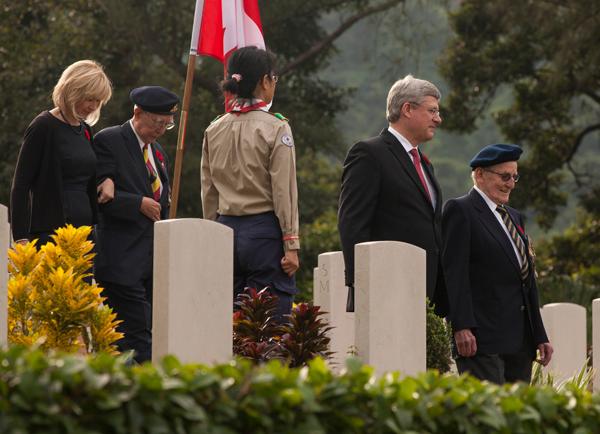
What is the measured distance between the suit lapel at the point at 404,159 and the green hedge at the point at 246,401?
7.13 ft

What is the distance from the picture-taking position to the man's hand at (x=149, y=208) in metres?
7.58

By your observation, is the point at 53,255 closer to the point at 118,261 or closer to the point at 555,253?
the point at 118,261

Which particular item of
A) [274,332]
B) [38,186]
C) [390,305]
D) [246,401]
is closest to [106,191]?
[38,186]

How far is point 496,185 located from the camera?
7383 millimetres

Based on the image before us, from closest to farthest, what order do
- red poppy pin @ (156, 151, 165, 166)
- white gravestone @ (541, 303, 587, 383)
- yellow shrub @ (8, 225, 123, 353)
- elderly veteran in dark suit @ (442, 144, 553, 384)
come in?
yellow shrub @ (8, 225, 123, 353)
elderly veteran in dark suit @ (442, 144, 553, 384)
red poppy pin @ (156, 151, 165, 166)
white gravestone @ (541, 303, 587, 383)

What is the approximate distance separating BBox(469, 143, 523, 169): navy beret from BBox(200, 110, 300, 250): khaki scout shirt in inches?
41.1

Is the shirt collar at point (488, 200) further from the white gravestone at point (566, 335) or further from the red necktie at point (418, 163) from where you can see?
the white gravestone at point (566, 335)

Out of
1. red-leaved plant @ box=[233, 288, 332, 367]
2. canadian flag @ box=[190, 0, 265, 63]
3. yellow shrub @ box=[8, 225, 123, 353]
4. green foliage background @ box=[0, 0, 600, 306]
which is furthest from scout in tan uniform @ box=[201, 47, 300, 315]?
green foliage background @ box=[0, 0, 600, 306]

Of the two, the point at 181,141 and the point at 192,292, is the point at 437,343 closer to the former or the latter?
the point at 192,292

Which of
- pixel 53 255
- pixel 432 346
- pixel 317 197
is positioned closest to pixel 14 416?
pixel 53 255

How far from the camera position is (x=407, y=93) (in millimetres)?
7156

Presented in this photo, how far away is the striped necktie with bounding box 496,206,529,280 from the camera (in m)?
7.30

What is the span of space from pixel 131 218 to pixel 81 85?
880mm

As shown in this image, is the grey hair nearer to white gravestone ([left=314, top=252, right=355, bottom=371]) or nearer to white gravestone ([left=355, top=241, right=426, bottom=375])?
white gravestone ([left=355, top=241, right=426, bottom=375])
